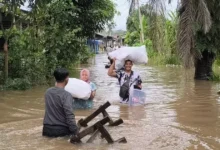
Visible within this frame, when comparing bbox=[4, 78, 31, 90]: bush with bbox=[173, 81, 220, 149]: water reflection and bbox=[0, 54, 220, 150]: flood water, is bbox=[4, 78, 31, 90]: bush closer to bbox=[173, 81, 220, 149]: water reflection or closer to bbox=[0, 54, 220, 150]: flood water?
→ bbox=[0, 54, 220, 150]: flood water

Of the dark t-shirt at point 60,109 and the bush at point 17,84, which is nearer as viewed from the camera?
the dark t-shirt at point 60,109

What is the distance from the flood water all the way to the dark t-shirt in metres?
0.29

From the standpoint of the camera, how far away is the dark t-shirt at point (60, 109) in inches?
226

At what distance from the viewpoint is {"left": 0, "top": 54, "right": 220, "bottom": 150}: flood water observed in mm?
5941

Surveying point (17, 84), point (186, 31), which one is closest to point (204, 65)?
point (17, 84)

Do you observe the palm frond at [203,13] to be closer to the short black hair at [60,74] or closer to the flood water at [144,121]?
the flood water at [144,121]

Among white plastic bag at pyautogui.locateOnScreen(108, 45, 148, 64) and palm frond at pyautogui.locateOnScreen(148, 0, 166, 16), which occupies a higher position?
palm frond at pyautogui.locateOnScreen(148, 0, 166, 16)

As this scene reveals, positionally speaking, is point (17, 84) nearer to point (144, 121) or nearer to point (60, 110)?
point (144, 121)

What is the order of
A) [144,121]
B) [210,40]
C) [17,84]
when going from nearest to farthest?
1. [144,121]
2. [17,84]
3. [210,40]

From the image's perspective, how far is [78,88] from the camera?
25.7ft

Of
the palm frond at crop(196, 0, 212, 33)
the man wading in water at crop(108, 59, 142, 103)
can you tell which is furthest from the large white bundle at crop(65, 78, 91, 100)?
the palm frond at crop(196, 0, 212, 33)

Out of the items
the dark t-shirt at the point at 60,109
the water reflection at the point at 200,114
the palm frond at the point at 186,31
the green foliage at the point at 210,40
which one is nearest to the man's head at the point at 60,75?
the dark t-shirt at the point at 60,109

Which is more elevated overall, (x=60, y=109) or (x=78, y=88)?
(x=78, y=88)

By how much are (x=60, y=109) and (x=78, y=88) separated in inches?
78.4
